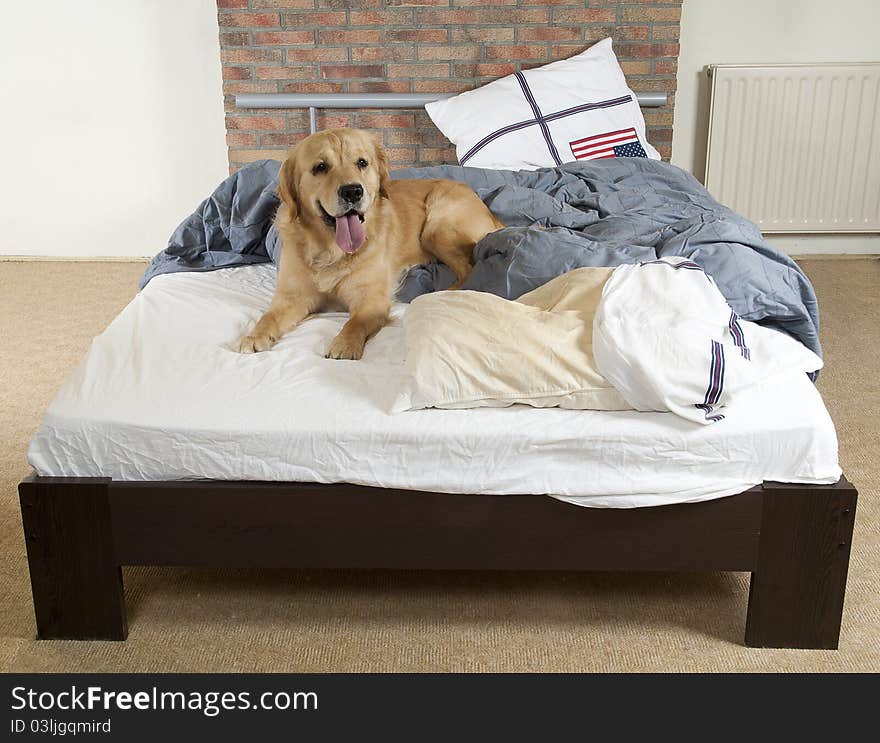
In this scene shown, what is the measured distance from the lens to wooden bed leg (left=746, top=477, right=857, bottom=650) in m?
1.68

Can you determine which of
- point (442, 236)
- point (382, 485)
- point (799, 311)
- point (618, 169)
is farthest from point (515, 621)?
point (618, 169)

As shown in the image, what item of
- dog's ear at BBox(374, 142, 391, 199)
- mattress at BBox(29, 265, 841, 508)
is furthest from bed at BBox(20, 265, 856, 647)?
dog's ear at BBox(374, 142, 391, 199)

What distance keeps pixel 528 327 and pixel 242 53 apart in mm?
2784

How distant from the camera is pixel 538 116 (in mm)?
3717

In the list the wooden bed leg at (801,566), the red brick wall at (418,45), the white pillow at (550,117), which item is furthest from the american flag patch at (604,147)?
the wooden bed leg at (801,566)

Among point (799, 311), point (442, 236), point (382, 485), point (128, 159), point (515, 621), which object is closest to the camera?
point (382, 485)

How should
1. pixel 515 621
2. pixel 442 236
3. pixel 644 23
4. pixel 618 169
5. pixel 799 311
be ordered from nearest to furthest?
pixel 515 621, pixel 799 311, pixel 442 236, pixel 618 169, pixel 644 23

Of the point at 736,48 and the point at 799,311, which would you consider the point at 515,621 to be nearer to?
the point at 799,311

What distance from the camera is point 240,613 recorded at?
190cm

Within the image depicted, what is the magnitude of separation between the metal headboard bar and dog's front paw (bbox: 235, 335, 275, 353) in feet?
7.22

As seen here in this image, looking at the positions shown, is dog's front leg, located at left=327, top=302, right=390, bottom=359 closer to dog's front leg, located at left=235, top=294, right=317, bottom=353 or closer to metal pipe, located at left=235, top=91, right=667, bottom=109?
dog's front leg, located at left=235, top=294, right=317, bottom=353

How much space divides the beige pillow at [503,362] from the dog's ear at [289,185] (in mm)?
653

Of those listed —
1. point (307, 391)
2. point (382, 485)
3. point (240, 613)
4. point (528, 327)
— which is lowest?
point (240, 613)

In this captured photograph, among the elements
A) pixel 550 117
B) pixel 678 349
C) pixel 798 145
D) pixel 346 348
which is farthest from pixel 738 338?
pixel 798 145
